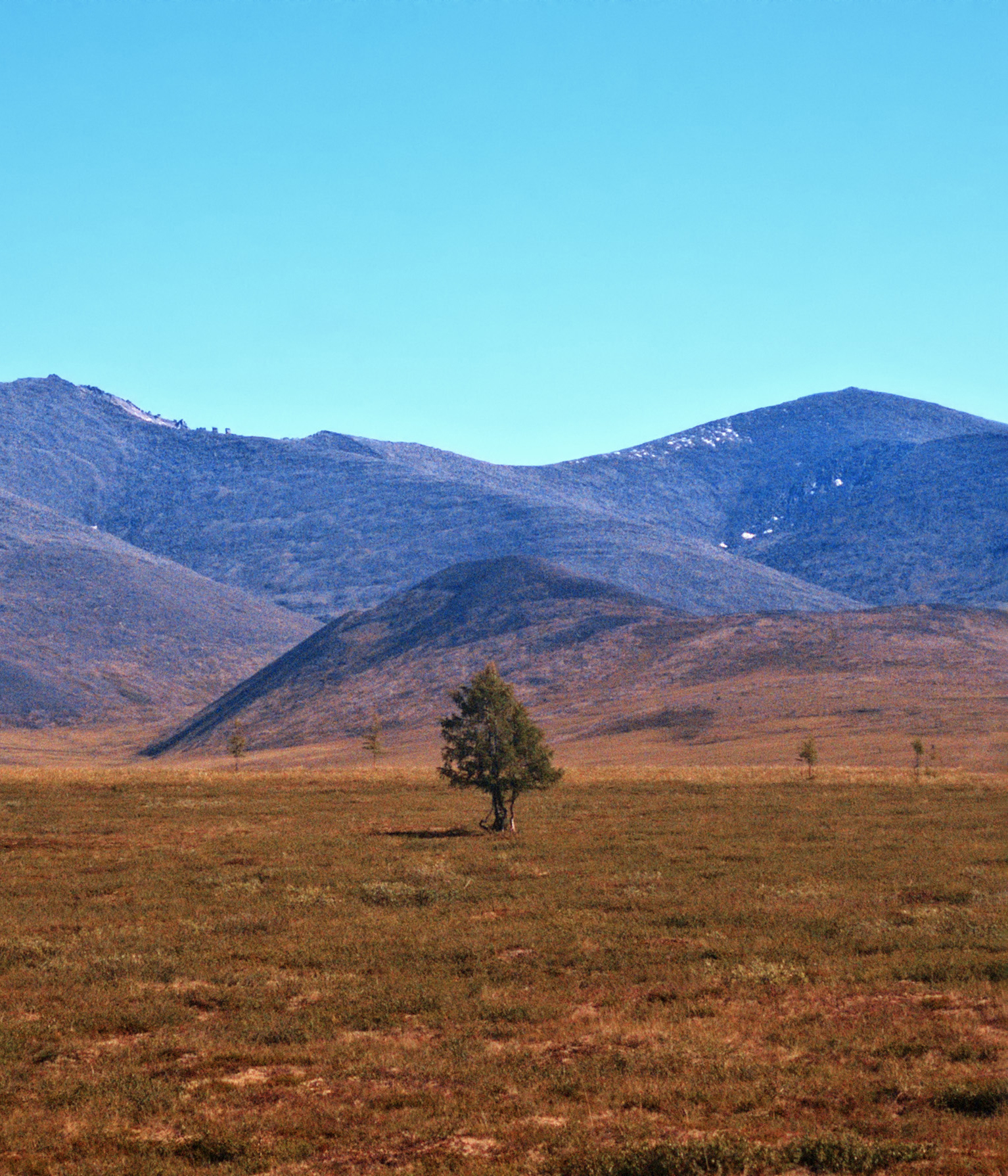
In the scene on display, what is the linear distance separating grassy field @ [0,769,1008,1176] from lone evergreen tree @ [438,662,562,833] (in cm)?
607

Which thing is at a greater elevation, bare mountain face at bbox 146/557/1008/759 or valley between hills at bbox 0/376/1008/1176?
bare mountain face at bbox 146/557/1008/759

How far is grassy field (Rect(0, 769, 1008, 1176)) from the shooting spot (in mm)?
13336

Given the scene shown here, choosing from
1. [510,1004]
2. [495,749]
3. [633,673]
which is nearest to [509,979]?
[510,1004]

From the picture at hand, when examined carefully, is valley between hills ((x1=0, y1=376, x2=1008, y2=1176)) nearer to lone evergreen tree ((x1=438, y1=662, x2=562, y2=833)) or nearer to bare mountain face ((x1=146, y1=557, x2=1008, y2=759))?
lone evergreen tree ((x1=438, y1=662, x2=562, y2=833))

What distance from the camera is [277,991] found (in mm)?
20750

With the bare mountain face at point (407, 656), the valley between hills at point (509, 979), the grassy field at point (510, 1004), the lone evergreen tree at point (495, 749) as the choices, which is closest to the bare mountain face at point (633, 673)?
the bare mountain face at point (407, 656)

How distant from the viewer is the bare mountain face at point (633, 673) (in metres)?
115

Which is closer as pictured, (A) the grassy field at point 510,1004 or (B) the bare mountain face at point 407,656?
(A) the grassy field at point 510,1004

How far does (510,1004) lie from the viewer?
19422 millimetres

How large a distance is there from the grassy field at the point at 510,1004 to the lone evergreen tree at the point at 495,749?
6067mm

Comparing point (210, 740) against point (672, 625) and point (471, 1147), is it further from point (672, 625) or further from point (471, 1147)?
point (471, 1147)

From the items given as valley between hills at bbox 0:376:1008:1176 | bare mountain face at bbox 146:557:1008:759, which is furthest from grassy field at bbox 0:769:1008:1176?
bare mountain face at bbox 146:557:1008:759

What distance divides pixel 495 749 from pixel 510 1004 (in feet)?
97.1

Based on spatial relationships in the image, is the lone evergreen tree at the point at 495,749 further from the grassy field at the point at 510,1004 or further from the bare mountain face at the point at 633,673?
the bare mountain face at the point at 633,673
